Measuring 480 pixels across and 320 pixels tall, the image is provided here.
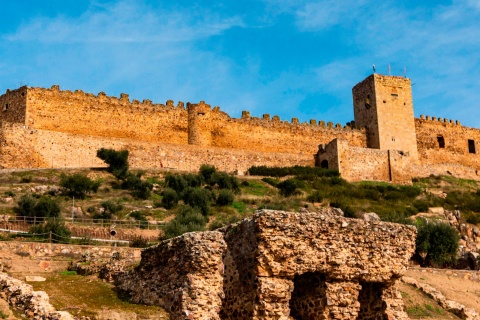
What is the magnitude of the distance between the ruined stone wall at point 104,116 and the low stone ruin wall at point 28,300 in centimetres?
2493

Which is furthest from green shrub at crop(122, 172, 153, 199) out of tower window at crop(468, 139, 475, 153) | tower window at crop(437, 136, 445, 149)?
tower window at crop(468, 139, 475, 153)

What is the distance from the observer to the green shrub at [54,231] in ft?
56.1

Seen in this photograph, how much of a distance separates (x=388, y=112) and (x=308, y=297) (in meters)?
34.4

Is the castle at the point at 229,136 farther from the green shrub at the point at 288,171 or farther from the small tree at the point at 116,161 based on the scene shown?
the small tree at the point at 116,161

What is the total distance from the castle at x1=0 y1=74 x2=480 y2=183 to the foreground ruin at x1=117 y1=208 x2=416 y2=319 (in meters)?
23.7

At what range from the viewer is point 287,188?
106ft

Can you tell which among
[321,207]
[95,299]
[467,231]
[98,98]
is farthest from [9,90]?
[95,299]

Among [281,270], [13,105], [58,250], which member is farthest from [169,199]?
[281,270]

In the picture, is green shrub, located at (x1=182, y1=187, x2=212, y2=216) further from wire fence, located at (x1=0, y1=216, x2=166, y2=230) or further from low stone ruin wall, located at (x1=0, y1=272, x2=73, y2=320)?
low stone ruin wall, located at (x1=0, y1=272, x2=73, y2=320)

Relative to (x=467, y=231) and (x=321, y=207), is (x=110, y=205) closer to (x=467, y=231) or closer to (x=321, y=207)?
(x=321, y=207)

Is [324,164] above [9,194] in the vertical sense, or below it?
above

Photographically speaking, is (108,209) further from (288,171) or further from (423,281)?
(288,171)

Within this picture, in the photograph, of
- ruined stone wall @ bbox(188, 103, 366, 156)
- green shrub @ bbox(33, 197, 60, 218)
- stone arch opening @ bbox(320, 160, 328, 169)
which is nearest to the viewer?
green shrub @ bbox(33, 197, 60, 218)

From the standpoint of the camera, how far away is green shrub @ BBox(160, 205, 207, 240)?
777 inches
